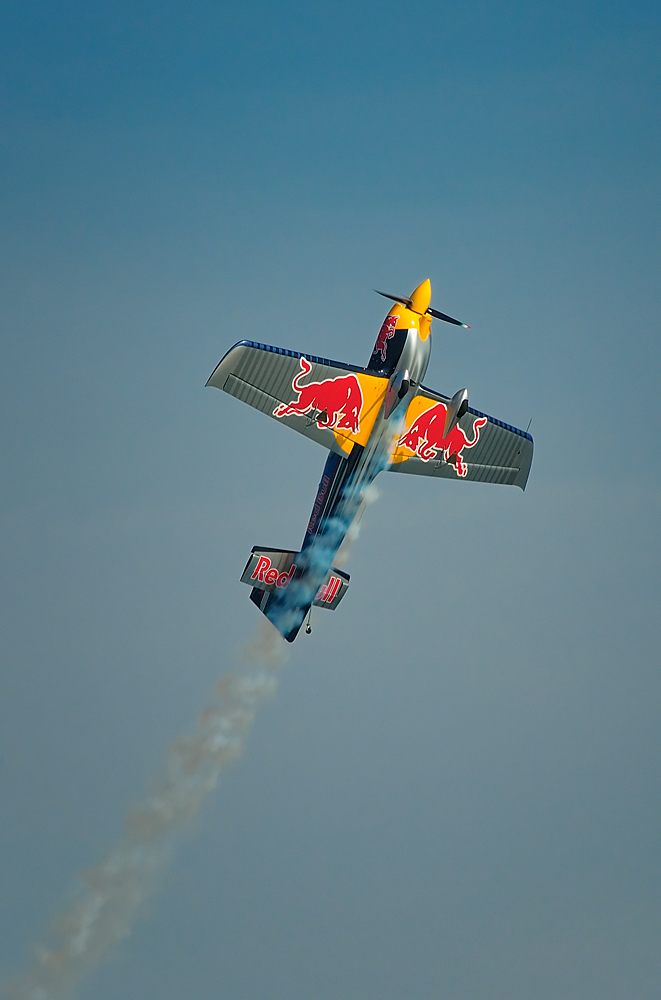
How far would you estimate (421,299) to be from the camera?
4938 centimetres

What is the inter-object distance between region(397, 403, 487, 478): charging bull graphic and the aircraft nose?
12.6 ft

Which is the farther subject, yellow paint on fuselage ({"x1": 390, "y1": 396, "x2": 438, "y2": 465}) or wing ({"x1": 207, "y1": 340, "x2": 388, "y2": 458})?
yellow paint on fuselage ({"x1": 390, "y1": 396, "x2": 438, "y2": 465})

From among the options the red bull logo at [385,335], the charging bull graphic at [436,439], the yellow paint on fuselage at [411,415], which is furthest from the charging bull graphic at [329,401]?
the charging bull graphic at [436,439]

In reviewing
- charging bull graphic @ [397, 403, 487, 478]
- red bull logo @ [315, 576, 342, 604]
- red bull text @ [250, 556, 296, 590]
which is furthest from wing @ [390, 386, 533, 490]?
red bull text @ [250, 556, 296, 590]

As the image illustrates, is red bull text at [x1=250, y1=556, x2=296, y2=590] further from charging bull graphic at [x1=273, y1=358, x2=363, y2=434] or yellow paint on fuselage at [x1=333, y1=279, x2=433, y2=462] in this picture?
charging bull graphic at [x1=273, y1=358, x2=363, y2=434]

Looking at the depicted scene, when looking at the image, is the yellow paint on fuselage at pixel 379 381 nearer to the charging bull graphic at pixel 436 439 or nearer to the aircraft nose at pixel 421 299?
the aircraft nose at pixel 421 299

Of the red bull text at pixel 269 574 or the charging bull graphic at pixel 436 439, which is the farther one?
the red bull text at pixel 269 574

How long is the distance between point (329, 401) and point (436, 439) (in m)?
4.98

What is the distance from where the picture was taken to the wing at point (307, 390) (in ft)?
158

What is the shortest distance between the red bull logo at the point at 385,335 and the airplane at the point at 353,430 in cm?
3

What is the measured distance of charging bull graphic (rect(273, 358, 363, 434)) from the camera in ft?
162

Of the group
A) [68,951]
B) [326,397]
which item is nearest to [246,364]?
[326,397]

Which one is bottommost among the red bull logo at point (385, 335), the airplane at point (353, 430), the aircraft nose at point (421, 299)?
the airplane at point (353, 430)

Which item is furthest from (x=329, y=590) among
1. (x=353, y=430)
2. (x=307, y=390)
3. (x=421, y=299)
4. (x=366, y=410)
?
(x=421, y=299)
